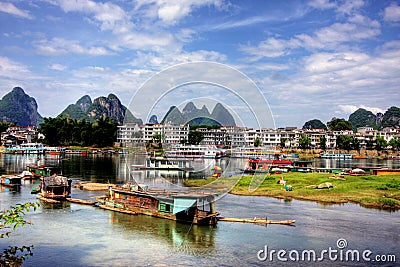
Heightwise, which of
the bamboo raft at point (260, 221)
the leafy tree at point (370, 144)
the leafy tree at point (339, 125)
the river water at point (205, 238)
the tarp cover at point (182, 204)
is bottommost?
the river water at point (205, 238)

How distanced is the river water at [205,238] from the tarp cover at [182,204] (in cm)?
71

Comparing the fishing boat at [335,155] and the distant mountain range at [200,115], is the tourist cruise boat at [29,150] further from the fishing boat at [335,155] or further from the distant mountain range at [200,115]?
the distant mountain range at [200,115]

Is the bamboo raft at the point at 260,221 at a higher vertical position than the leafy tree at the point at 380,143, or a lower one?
lower

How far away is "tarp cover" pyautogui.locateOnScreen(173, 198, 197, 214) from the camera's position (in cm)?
1453

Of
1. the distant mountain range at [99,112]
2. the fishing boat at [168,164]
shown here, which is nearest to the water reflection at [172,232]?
the fishing boat at [168,164]

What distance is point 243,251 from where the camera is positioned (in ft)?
40.0

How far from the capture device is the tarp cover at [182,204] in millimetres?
14526

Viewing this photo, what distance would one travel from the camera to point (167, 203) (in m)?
15.7

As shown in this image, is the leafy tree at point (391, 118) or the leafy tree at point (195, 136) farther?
the leafy tree at point (391, 118)

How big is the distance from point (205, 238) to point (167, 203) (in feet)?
8.93

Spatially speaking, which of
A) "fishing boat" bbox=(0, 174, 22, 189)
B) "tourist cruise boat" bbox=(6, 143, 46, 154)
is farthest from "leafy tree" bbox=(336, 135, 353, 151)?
"fishing boat" bbox=(0, 174, 22, 189)

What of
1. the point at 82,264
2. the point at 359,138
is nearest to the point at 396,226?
the point at 82,264

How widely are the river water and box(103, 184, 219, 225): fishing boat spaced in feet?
1.34

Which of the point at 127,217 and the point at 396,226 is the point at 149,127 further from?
the point at 396,226
